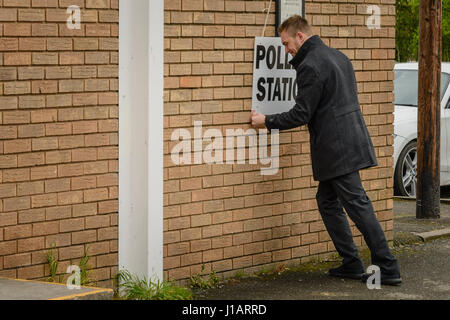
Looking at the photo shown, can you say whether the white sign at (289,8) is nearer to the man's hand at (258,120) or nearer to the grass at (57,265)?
the man's hand at (258,120)

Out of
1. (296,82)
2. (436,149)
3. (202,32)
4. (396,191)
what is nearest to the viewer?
(202,32)

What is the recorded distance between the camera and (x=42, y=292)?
5.70 metres

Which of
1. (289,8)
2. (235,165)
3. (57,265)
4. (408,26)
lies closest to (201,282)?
(235,165)

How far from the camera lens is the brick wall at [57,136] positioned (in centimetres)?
603

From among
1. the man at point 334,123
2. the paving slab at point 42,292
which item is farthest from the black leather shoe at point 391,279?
the paving slab at point 42,292

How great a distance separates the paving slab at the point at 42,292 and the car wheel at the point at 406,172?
6.68 metres

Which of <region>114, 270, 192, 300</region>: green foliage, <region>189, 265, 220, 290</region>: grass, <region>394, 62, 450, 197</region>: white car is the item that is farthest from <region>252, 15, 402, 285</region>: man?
<region>394, 62, 450, 197</region>: white car

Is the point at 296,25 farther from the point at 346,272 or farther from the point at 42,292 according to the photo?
the point at 42,292

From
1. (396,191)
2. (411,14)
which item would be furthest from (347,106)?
(411,14)

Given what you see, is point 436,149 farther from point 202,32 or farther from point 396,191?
point 202,32

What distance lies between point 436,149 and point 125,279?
4.77m

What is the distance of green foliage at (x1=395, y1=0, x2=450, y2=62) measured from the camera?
21.5 meters

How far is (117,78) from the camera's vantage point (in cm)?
652

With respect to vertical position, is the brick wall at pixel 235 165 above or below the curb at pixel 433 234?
above
